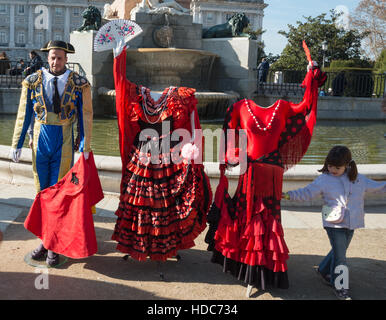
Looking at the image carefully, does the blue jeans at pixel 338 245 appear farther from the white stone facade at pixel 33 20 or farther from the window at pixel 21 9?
the window at pixel 21 9

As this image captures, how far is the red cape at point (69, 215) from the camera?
401cm

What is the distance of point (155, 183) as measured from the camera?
4039 millimetres

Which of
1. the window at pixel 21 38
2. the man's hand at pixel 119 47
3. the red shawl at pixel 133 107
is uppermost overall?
the window at pixel 21 38

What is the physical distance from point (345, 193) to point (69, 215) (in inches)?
91.7

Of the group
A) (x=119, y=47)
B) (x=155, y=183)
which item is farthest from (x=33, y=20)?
(x=155, y=183)

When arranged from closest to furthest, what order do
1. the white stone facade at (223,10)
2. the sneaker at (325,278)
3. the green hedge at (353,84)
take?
the sneaker at (325,278), the green hedge at (353,84), the white stone facade at (223,10)

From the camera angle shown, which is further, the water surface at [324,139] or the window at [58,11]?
the window at [58,11]

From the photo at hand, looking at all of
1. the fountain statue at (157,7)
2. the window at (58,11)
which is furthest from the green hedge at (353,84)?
the window at (58,11)

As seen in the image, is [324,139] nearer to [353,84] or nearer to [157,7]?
[157,7]

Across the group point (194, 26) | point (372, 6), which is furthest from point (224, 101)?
point (372, 6)

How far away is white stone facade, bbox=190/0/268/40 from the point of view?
76625 millimetres

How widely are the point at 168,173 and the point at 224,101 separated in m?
10.0

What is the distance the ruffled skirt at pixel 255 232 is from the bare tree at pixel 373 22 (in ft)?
123

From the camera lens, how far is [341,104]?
17.2 m
